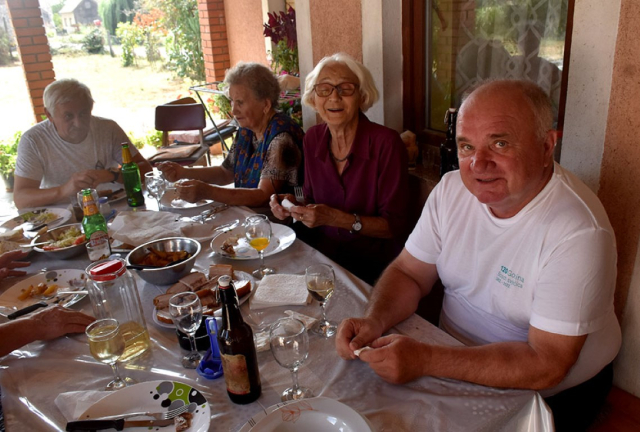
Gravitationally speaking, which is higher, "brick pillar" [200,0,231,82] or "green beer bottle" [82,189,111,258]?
"brick pillar" [200,0,231,82]

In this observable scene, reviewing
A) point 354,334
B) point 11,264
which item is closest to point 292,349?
point 354,334

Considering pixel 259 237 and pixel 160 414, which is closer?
pixel 160 414

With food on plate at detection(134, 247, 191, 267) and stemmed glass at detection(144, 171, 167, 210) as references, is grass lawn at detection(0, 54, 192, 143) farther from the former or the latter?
food on plate at detection(134, 247, 191, 267)

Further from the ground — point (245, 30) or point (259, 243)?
point (245, 30)

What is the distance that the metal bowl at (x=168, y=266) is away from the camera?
1541mm

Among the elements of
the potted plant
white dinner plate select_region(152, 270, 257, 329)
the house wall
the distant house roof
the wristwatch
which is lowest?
the potted plant

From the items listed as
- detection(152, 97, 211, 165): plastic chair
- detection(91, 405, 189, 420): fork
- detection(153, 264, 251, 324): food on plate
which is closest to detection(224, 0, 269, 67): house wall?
detection(152, 97, 211, 165): plastic chair

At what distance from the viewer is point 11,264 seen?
174cm

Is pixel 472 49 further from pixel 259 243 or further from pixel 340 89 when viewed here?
pixel 259 243

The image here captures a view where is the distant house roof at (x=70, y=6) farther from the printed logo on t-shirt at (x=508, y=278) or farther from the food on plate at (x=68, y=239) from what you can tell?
the printed logo on t-shirt at (x=508, y=278)

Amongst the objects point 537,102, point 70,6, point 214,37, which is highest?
point 70,6

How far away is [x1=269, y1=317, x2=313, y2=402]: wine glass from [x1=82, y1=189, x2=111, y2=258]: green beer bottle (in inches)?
35.3

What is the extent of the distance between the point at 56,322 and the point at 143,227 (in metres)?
0.66

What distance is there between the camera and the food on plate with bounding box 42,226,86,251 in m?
1.88
